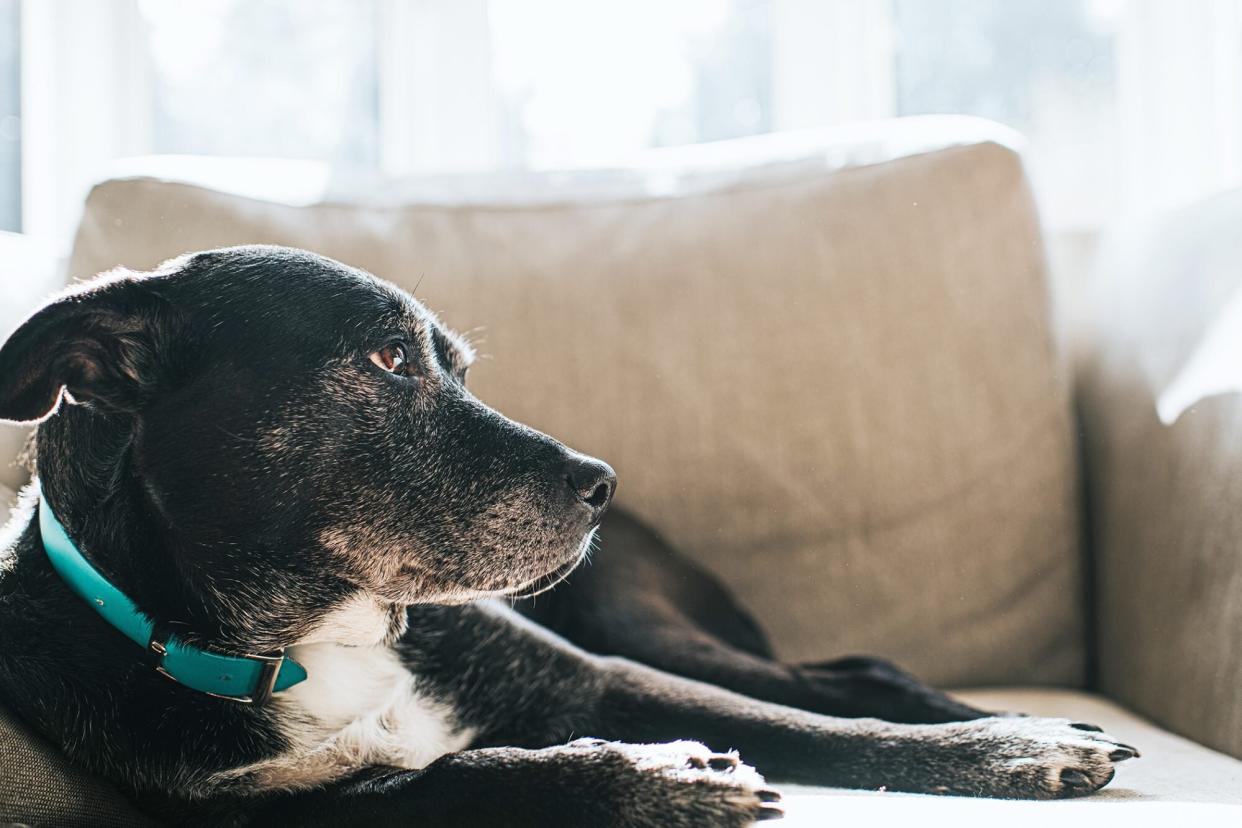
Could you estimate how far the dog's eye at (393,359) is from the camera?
3.84ft

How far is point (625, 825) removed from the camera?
3.16 feet

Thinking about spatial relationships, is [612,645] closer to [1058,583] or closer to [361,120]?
[1058,583]

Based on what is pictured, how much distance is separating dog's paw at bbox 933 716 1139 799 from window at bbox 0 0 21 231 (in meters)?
2.57

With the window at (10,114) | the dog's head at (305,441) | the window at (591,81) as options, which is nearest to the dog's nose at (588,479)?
the dog's head at (305,441)

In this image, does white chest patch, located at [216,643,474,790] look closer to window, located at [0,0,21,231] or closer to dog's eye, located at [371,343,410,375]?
dog's eye, located at [371,343,410,375]

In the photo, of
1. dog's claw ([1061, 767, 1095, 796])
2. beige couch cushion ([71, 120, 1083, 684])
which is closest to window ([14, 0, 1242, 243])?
beige couch cushion ([71, 120, 1083, 684])

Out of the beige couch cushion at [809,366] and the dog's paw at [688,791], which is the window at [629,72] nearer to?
the beige couch cushion at [809,366]

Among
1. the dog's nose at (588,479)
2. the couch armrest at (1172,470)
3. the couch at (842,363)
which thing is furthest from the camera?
the couch at (842,363)

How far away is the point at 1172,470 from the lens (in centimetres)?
148

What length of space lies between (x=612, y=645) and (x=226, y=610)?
2.00 feet

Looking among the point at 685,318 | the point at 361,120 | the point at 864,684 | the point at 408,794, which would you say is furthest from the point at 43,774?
the point at 361,120

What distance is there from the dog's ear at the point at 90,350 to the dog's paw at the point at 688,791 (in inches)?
23.9

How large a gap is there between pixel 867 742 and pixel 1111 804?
0.28 metres

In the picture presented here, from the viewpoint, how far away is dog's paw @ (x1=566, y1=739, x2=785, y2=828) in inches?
37.9
